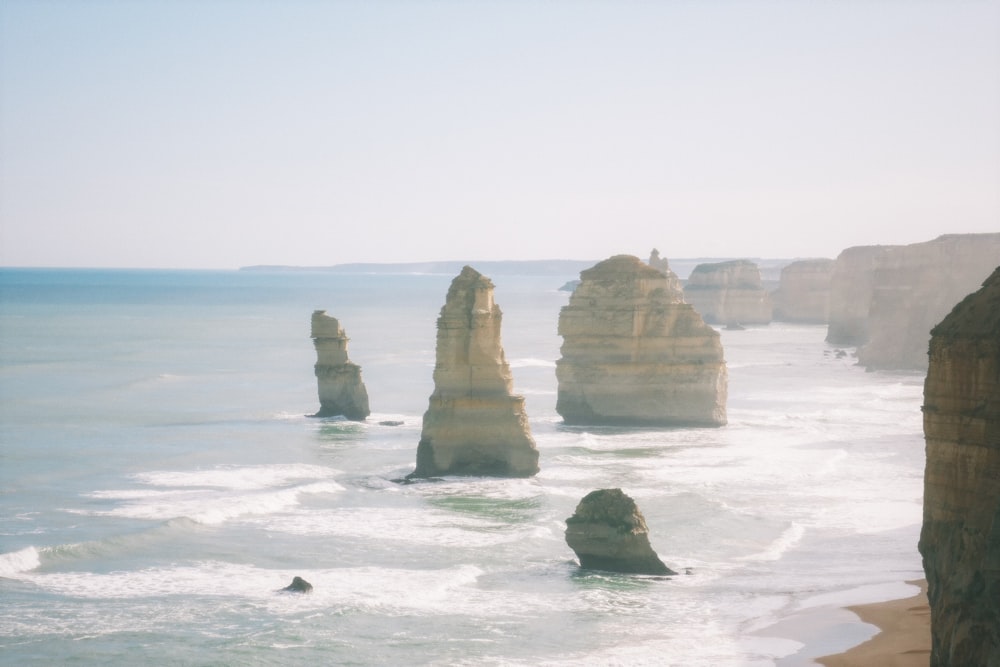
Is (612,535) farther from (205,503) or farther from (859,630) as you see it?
(205,503)

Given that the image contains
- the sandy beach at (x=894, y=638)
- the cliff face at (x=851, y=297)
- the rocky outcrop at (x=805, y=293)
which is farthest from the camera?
the rocky outcrop at (x=805, y=293)

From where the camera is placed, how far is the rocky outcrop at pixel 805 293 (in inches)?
5389

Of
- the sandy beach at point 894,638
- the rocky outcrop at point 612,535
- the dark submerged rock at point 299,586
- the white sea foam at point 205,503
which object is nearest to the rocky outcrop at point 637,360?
the white sea foam at point 205,503

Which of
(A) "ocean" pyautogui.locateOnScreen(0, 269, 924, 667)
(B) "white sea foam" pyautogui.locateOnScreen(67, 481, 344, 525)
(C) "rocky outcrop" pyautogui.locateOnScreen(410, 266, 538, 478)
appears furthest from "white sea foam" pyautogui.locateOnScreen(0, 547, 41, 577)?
(C) "rocky outcrop" pyautogui.locateOnScreen(410, 266, 538, 478)

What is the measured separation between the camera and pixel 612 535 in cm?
2428

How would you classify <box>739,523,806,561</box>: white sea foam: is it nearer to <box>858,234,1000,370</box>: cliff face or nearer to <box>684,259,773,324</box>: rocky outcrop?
<box>858,234,1000,370</box>: cliff face

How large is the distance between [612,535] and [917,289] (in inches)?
2043

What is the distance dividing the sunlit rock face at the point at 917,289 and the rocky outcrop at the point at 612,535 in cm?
4680

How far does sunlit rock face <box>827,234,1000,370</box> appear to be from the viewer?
68.5 metres

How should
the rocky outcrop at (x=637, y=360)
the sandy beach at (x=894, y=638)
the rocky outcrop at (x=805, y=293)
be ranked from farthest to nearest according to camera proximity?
1. the rocky outcrop at (x=805, y=293)
2. the rocky outcrop at (x=637, y=360)
3. the sandy beach at (x=894, y=638)

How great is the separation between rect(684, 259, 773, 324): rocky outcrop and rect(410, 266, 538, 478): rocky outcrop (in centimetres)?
9853

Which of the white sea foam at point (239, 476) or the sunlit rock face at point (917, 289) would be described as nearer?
the white sea foam at point (239, 476)

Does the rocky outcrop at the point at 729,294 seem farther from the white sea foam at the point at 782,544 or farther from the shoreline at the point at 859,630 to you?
the shoreline at the point at 859,630

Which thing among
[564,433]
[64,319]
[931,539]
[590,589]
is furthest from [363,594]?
[64,319]
